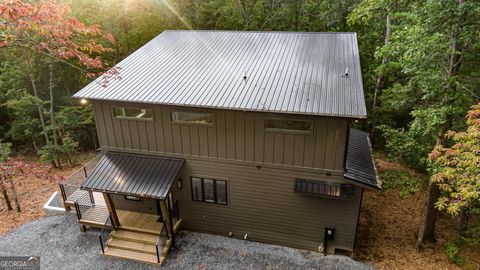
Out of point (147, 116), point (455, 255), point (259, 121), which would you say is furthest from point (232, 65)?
point (455, 255)

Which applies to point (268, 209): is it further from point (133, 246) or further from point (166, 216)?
point (133, 246)

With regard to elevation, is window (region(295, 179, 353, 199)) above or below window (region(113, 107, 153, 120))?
below

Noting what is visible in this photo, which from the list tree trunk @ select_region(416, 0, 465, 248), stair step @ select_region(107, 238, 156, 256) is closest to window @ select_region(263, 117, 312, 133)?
tree trunk @ select_region(416, 0, 465, 248)

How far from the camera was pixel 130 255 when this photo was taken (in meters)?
9.19

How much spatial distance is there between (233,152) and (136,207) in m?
4.35

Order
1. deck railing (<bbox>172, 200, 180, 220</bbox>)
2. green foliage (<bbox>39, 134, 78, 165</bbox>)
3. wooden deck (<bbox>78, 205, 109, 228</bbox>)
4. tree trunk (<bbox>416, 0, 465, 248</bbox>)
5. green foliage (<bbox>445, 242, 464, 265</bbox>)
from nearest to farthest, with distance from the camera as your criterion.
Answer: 1. tree trunk (<bbox>416, 0, 465, 248</bbox>)
2. green foliage (<bbox>445, 242, 464, 265</bbox>)
3. deck railing (<bbox>172, 200, 180, 220</bbox>)
4. wooden deck (<bbox>78, 205, 109, 228</bbox>)
5. green foliage (<bbox>39, 134, 78, 165</bbox>)

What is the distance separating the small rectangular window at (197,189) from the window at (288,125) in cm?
307

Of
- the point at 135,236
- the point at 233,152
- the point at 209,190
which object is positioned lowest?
the point at 135,236

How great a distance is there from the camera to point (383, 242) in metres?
9.99

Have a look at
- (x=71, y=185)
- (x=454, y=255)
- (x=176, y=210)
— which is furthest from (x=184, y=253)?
(x=454, y=255)

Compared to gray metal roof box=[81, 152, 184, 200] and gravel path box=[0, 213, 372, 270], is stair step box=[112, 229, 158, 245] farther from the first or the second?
gray metal roof box=[81, 152, 184, 200]

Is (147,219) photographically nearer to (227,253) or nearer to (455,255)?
(227,253)

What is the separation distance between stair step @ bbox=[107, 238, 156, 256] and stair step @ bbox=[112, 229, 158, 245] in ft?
0.32

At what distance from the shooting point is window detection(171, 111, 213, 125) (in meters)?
9.05
